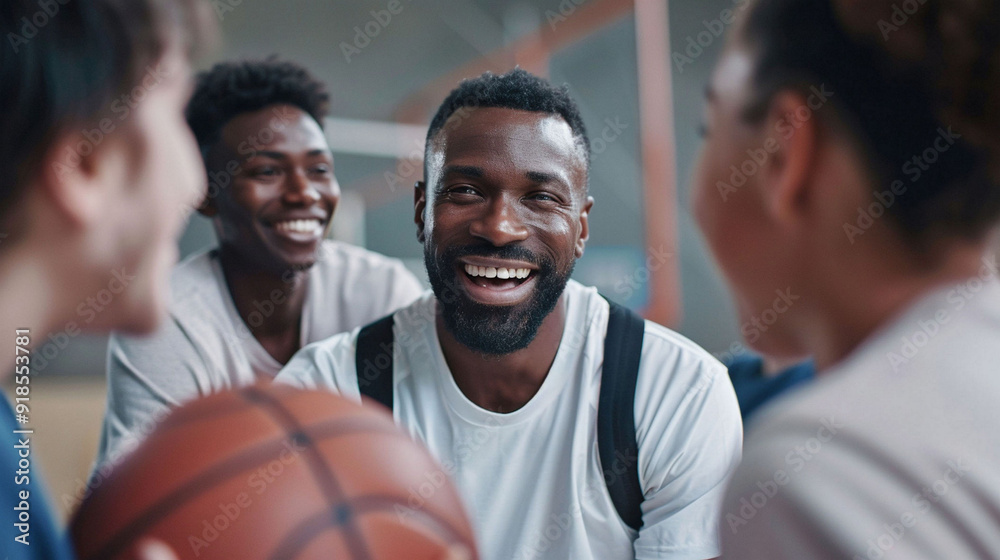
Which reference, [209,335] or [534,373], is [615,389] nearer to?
[534,373]

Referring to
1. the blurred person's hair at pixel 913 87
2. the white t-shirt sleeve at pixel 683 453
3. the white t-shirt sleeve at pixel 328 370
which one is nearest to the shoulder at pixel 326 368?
the white t-shirt sleeve at pixel 328 370

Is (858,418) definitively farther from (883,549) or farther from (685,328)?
(685,328)

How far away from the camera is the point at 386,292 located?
7.17 feet

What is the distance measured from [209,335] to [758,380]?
57.2 inches

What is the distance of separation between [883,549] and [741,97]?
16.1 inches

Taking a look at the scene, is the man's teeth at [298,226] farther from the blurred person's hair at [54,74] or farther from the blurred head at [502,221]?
the blurred person's hair at [54,74]

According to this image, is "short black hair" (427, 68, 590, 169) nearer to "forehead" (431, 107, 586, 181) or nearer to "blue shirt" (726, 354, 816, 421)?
"forehead" (431, 107, 586, 181)

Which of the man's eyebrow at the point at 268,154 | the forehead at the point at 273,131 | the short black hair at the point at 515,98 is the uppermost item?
the forehead at the point at 273,131

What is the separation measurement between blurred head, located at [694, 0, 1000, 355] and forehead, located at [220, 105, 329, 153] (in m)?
1.59

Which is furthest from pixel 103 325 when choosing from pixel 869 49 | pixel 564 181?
pixel 564 181

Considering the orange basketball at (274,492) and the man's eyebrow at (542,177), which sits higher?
the man's eyebrow at (542,177)

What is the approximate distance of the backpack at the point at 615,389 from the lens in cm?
142

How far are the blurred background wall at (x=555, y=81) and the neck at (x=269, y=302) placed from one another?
9.47 ft

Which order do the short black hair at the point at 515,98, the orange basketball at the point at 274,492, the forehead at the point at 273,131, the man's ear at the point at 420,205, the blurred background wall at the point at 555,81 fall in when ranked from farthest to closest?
the blurred background wall at the point at 555,81 → the forehead at the point at 273,131 → the man's ear at the point at 420,205 → the short black hair at the point at 515,98 → the orange basketball at the point at 274,492
